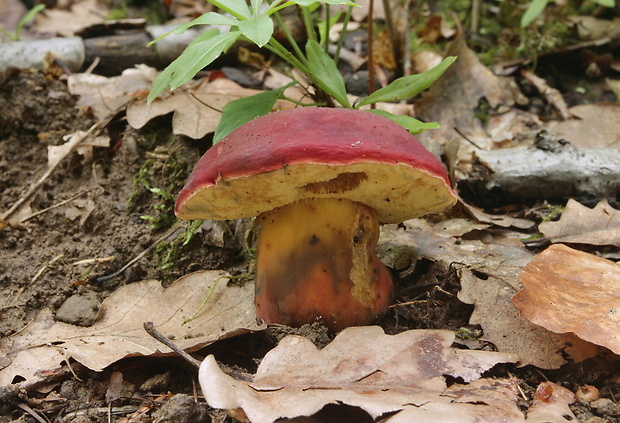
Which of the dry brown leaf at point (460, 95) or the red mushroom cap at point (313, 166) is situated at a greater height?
the red mushroom cap at point (313, 166)

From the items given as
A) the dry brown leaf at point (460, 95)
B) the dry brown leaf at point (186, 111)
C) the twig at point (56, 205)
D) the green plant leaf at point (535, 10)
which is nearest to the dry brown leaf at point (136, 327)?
the twig at point (56, 205)

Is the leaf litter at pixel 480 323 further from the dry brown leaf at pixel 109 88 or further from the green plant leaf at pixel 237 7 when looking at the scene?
the green plant leaf at pixel 237 7

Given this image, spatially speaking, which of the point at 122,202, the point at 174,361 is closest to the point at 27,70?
the point at 122,202

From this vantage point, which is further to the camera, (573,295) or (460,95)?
(460,95)

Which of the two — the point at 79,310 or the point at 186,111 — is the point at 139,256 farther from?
the point at 186,111

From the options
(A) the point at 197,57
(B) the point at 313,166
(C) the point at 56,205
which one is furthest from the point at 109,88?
(B) the point at 313,166

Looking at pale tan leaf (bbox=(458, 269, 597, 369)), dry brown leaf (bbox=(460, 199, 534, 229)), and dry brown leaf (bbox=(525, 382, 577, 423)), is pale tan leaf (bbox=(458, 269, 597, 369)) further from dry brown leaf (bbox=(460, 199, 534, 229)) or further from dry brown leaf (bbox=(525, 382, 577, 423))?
dry brown leaf (bbox=(460, 199, 534, 229))

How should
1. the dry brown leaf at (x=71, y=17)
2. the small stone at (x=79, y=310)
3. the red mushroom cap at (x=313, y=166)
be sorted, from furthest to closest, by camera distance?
the dry brown leaf at (x=71, y=17) → the small stone at (x=79, y=310) → the red mushroom cap at (x=313, y=166)
